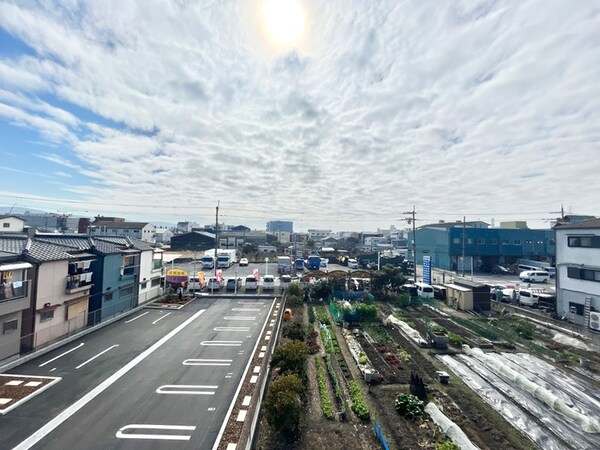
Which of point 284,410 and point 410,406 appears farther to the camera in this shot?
point 410,406

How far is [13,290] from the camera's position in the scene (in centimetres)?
1608

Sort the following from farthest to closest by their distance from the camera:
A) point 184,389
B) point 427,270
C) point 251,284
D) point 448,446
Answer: point 251,284
point 427,270
point 184,389
point 448,446

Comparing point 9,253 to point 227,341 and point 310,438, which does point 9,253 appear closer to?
point 227,341

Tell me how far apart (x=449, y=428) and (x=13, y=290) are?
70.9ft

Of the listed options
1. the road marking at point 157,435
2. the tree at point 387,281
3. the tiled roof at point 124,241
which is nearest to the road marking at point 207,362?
the road marking at point 157,435

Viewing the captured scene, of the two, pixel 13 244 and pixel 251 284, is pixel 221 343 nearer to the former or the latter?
pixel 13 244

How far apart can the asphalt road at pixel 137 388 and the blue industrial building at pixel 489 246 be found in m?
45.0

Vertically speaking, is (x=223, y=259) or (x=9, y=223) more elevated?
(x=9, y=223)

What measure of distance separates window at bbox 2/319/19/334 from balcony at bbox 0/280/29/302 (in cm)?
126

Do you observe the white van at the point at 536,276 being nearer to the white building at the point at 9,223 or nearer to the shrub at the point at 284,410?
the shrub at the point at 284,410

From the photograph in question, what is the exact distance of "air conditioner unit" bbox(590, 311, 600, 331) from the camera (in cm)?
2198

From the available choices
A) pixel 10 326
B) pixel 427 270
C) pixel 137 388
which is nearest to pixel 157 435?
pixel 137 388

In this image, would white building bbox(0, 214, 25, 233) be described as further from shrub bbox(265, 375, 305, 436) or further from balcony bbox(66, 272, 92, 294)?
shrub bbox(265, 375, 305, 436)

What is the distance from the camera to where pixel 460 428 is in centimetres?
1021
